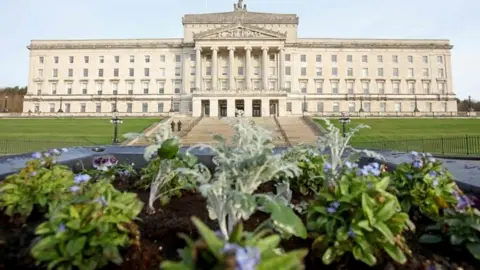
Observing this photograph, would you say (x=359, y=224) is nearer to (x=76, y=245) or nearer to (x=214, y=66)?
(x=76, y=245)

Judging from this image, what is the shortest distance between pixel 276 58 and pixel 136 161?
6503cm

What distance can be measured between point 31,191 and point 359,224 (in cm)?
374

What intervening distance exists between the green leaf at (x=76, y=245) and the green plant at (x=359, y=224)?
2.03 m

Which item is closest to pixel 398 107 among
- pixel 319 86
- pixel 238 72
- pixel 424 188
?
pixel 319 86

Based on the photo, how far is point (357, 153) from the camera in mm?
4793

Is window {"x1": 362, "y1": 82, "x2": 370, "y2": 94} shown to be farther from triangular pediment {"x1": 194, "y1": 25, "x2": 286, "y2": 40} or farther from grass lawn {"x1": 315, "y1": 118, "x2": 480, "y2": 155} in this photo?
grass lawn {"x1": 315, "y1": 118, "x2": 480, "y2": 155}

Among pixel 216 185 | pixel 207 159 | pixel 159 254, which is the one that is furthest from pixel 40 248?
pixel 207 159

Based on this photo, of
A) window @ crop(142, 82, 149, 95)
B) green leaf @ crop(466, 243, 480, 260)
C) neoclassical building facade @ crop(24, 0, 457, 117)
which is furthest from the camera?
window @ crop(142, 82, 149, 95)

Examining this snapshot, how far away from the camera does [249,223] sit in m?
3.98

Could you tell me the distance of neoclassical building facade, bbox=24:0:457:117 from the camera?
70.6 meters

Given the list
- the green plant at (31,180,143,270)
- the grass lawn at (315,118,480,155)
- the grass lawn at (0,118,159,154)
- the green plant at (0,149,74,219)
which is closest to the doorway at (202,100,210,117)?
the grass lawn at (0,118,159,154)

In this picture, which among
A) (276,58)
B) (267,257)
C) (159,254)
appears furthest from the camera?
(276,58)

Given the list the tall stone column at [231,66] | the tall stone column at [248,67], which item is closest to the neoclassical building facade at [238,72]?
the tall stone column at [231,66]

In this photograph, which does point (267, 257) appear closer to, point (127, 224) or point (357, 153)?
point (127, 224)
